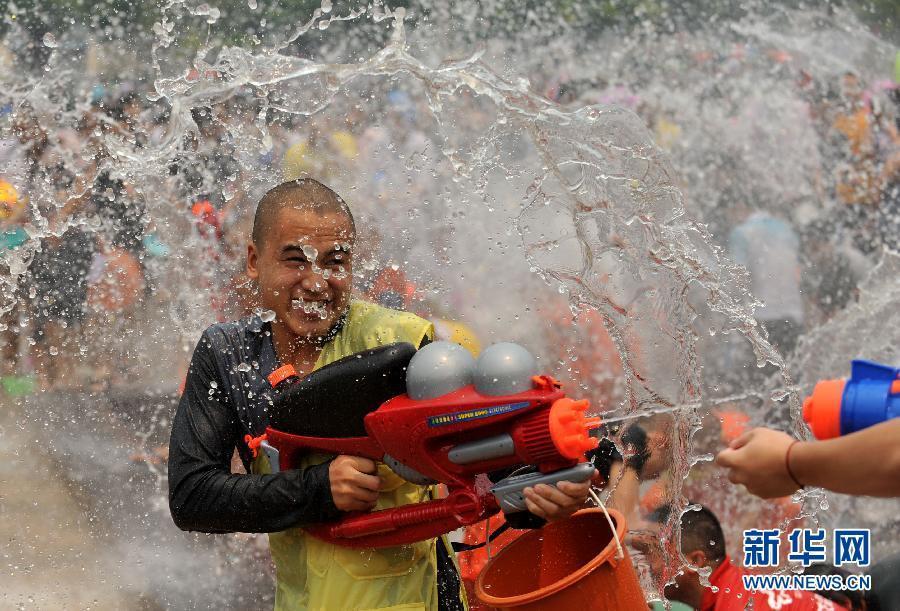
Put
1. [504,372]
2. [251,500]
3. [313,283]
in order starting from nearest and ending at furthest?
1. [504,372]
2. [251,500]
3. [313,283]

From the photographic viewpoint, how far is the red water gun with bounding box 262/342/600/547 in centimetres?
209

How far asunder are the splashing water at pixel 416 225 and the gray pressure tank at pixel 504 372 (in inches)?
21.9

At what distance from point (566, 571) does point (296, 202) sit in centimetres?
113

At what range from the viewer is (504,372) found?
210 cm

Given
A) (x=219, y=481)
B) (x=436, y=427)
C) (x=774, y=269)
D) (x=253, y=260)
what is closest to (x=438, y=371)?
(x=436, y=427)

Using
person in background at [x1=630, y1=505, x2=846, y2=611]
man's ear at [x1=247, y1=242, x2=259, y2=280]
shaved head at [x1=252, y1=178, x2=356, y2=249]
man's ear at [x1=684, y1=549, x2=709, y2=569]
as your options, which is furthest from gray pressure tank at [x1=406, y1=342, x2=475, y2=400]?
man's ear at [x1=684, y1=549, x2=709, y2=569]

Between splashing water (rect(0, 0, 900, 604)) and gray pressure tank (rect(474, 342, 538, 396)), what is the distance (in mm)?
556

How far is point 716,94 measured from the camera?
738cm

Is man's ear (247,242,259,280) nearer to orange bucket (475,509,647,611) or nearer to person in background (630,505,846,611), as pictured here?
orange bucket (475,509,647,611)

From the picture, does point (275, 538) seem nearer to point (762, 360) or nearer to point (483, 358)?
point (483, 358)

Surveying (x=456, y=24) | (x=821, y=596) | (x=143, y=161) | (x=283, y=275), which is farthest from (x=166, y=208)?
(x=456, y=24)

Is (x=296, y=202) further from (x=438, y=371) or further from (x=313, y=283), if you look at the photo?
(x=438, y=371)

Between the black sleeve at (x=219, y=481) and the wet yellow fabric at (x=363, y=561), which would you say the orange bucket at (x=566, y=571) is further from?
the black sleeve at (x=219, y=481)

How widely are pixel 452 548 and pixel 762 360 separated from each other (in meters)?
1.23
